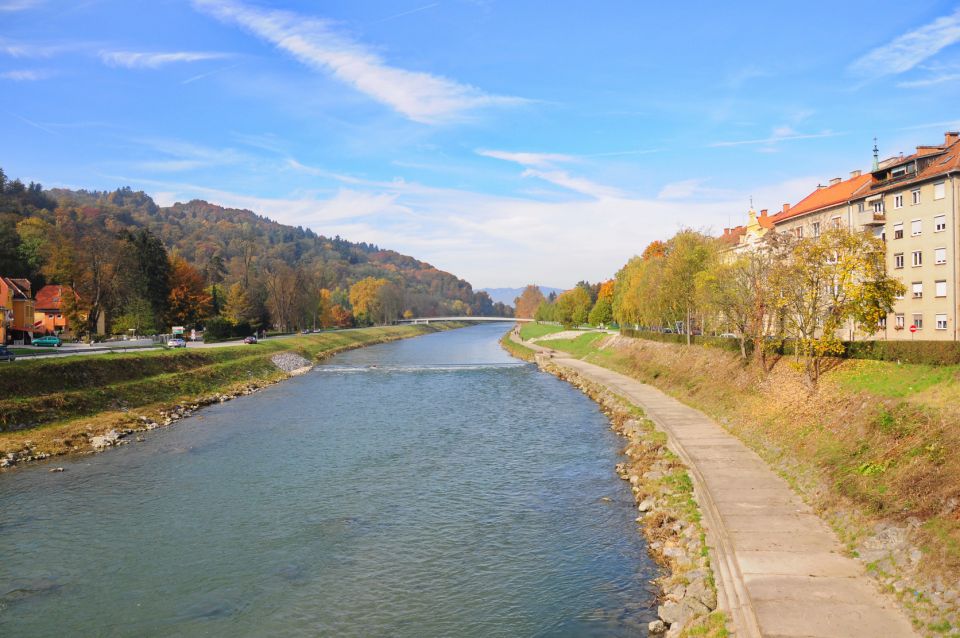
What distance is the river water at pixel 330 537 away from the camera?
14203 millimetres

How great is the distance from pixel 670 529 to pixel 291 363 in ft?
199

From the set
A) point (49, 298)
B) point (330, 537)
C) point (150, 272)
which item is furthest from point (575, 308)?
point (330, 537)

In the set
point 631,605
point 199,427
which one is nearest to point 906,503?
point 631,605

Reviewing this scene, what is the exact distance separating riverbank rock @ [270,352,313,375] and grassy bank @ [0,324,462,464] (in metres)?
8.13

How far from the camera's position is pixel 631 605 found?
47.4ft

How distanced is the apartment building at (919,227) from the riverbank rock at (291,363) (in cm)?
5325

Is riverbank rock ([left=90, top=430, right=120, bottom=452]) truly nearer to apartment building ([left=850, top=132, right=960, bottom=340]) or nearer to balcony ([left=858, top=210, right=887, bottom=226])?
apartment building ([left=850, top=132, right=960, bottom=340])

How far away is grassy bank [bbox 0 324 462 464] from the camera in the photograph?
101 ft

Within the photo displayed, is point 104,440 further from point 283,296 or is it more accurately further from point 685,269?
point 283,296

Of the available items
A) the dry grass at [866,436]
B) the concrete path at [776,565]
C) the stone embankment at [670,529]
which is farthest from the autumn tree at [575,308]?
the concrete path at [776,565]

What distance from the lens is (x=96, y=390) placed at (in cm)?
3762

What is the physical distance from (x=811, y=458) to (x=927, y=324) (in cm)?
2590

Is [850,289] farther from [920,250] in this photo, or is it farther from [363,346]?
[363,346]

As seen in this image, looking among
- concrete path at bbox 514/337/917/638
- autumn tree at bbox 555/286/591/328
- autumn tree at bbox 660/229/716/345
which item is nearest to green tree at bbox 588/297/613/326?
autumn tree at bbox 555/286/591/328
